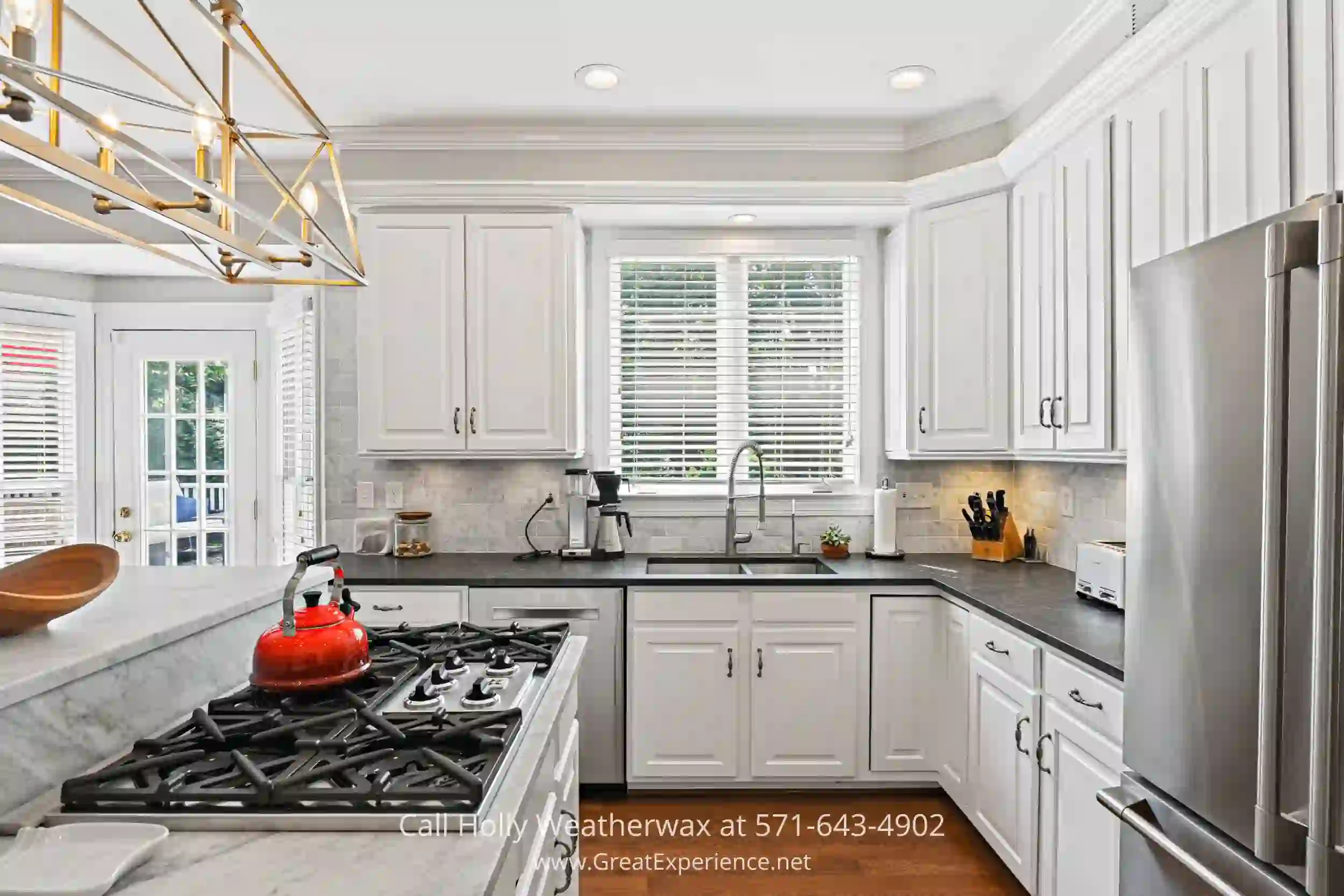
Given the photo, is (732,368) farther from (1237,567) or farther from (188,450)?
(188,450)

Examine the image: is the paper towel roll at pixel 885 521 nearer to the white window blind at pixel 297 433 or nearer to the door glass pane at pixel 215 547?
the white window blind at pixel 297 433

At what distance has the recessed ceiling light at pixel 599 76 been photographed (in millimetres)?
2756

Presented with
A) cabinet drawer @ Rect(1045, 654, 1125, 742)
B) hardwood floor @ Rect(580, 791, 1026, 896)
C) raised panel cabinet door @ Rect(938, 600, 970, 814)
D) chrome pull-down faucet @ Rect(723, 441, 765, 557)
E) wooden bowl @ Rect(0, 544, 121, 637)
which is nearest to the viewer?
wooden bowl @ Rect(0, 544, 121, 637)

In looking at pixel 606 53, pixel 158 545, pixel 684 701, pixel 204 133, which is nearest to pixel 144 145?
pixel 204 133

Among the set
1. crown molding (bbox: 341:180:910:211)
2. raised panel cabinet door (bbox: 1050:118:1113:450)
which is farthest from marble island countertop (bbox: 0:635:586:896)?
crown molding (bbox: 341:180:910:211)

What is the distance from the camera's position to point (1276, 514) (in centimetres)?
116

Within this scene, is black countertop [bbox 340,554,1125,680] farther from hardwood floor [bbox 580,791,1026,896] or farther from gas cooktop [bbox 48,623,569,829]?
gas cooktop [bbox 48,623,569,829]

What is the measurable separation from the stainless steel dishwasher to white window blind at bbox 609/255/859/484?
88cm

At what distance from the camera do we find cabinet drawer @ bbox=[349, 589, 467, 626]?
2990mm

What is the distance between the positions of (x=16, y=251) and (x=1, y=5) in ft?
11.9

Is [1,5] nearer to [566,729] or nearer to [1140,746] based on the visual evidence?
[566,729]

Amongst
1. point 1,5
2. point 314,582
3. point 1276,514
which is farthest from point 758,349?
point 1,5

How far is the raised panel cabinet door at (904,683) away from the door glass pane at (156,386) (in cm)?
401

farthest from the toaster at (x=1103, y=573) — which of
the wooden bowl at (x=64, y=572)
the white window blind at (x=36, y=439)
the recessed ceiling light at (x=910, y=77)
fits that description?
the white window blind at (x=36, y=439)
